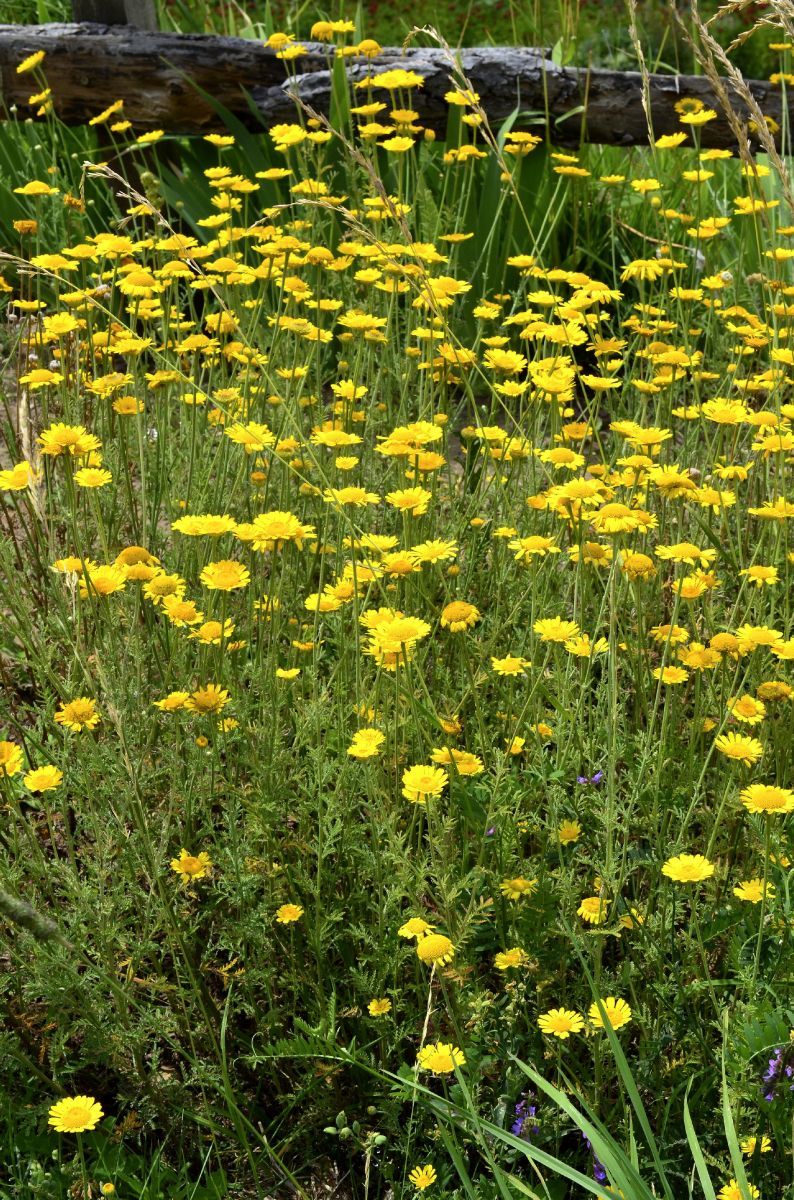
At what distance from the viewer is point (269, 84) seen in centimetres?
452

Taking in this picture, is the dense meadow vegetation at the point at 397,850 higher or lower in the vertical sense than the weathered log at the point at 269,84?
lower

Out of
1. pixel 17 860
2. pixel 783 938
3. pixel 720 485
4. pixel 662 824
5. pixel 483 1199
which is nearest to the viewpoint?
pixel 483 1199

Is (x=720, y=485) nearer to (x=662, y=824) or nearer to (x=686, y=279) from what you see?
(x=662, y=824)

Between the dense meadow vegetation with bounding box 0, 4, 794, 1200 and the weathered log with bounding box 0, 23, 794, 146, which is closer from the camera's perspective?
the dense meadow vegetation with bounding box 0, 4, 794, 1200

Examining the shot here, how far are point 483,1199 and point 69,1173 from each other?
0.53 meters

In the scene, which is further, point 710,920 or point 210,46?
point 210,46

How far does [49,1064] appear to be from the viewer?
182cm

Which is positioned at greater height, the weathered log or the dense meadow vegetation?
the weathered log

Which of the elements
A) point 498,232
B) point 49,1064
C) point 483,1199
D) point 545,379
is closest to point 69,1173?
point 49,1064

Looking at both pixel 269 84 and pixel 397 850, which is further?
pixel 269 84

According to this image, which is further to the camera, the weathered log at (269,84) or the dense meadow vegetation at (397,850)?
the weathered log at (269,84)

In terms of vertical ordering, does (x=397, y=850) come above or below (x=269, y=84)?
below

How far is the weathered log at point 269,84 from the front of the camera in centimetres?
430

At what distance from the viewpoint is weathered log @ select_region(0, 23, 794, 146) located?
430cm
